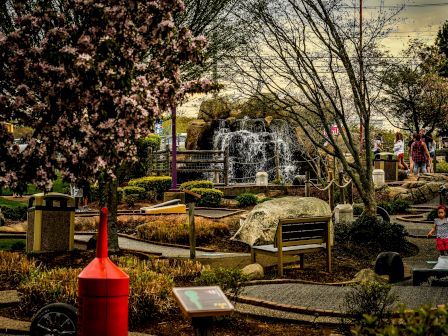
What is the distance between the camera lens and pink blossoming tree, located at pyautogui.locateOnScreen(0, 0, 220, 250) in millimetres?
8391

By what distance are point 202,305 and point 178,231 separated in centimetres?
1085

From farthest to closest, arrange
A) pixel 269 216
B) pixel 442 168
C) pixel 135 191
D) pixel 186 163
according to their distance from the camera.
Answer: pixel 442 168 < pixel 186 163 < pixel 135 191 < pixel 269 216

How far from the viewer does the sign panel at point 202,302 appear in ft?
13.9

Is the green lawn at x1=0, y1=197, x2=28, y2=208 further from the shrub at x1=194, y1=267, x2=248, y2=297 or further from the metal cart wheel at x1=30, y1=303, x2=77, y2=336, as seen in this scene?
the metal cart wheel at x1=30, y1=303, x2=77, y2=336

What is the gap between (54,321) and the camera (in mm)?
6113

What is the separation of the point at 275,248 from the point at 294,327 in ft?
14.1

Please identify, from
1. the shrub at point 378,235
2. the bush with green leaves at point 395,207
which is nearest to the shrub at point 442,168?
the bush with green leaves at point 395,207

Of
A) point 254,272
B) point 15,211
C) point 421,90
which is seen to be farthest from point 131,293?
point 421,90

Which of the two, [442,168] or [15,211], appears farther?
[442,168]

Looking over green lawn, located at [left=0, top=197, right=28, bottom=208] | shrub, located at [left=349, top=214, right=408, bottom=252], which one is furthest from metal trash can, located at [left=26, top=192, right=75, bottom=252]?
green lawn, located at [left=0, top=197, right=28, bottom=208]

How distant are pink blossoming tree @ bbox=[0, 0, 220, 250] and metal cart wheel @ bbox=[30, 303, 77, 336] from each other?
308 centimetres

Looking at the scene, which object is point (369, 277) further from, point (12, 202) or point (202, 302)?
point (12, 202)

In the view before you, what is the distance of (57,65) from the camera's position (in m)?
8.36

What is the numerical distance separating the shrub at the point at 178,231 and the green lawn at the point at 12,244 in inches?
111
